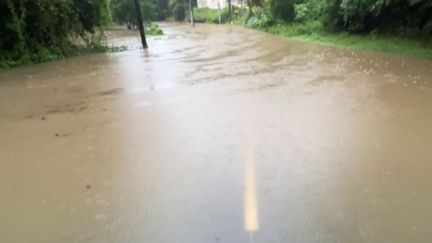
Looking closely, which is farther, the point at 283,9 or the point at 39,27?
the point at 283,9

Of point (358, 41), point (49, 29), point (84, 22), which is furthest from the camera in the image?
point (84, 22)

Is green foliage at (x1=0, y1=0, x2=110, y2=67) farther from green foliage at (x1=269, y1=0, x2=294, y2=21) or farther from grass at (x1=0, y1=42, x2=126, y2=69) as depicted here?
green foliage at (x1=269, y1=0, x2=294, y2=21)

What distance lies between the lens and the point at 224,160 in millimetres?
5164

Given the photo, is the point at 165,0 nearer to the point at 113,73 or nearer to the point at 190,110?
the point at 113,73

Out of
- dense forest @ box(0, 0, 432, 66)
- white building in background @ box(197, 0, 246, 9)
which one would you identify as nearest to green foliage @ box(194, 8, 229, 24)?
white building in background @ box(197, 0, 246, 9)

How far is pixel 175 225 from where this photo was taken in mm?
3766

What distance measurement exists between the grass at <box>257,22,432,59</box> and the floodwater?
116 inches

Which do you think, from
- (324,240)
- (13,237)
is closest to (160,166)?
(13,237)

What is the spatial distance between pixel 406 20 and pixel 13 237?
14.6m

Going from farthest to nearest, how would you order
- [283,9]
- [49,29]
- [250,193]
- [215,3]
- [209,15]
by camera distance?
[215,3]
[209,15]
[283,9]
[49,29]
[250,193]

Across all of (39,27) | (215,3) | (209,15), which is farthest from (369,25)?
(215,3)

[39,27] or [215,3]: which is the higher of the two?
[39,27]

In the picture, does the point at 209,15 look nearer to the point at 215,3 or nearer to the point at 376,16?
the point at 215,3

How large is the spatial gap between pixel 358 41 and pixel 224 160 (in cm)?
1210
